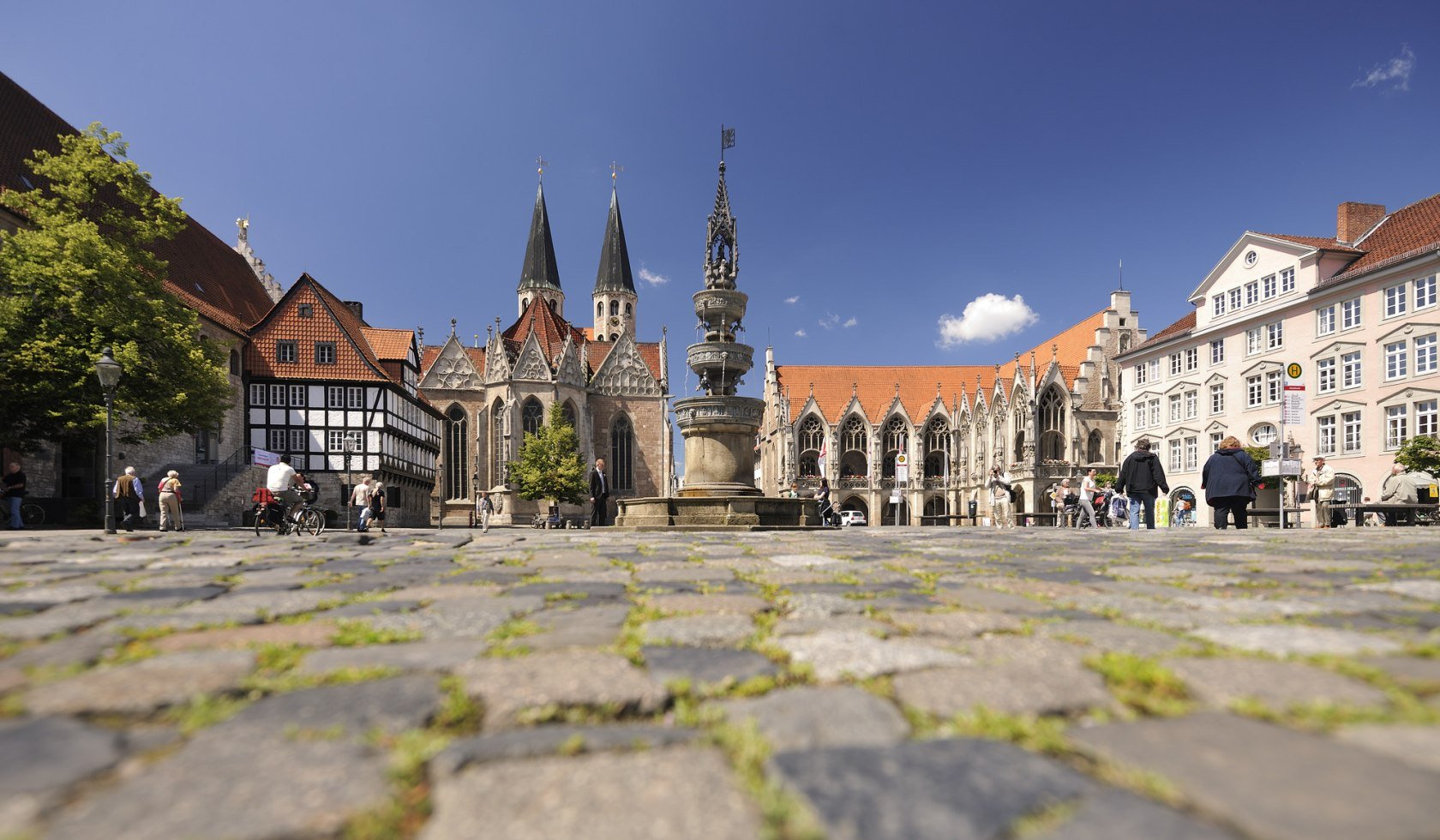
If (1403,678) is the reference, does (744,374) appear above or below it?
above

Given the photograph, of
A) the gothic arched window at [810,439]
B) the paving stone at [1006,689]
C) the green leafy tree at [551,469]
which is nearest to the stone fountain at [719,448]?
the paving stone at [1006,689]

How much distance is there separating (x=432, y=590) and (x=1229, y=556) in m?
6.68

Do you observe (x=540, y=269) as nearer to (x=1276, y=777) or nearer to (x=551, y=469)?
(x=551, y=469)

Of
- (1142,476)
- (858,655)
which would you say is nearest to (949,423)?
(1142,476)

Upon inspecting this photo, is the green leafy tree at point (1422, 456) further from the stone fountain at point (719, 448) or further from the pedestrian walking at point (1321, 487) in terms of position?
the stone fountain at point (719, 448)

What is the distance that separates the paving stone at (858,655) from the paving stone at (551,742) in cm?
71

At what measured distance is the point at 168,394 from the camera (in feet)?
69.6

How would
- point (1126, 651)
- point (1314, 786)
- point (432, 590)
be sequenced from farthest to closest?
point (432, 590)
point (1126, 651)
point (1314, 786)

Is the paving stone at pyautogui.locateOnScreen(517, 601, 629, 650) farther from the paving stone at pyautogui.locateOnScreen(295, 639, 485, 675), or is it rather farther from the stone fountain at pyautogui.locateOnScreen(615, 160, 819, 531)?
the stone fountain at pyautogui.locateOnScreen(615, 160, 819, 531)

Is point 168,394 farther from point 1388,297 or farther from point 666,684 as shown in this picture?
point 1388,297

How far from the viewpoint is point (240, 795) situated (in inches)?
59.4

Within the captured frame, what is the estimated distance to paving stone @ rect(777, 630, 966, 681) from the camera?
99.2 inches

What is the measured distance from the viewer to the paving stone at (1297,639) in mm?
2672

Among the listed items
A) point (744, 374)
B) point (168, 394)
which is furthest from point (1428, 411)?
point (168, 394)
